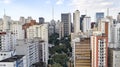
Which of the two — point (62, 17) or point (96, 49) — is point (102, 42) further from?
point (62, 17)

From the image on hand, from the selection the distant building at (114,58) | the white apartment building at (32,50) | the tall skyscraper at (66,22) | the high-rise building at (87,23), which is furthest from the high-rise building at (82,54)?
the tall skyscraper at (66,22)

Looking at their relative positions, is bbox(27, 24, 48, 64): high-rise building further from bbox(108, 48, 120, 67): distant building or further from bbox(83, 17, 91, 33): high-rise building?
bbox(83, 17, 91, 33): high-rise building

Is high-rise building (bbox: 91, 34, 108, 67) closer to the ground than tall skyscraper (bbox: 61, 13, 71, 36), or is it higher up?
closer to the ground

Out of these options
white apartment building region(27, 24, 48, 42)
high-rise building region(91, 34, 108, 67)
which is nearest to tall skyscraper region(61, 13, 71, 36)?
white apartment building region(27, 24, 48, 42)

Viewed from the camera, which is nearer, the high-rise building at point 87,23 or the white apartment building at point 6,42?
the white apartment building at point 6,42

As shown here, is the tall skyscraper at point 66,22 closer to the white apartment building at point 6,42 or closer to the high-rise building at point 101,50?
the white apartment building at point 6,42

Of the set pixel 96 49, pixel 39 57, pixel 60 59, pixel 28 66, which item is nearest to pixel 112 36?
pixel 60 59
